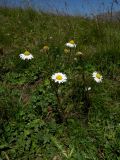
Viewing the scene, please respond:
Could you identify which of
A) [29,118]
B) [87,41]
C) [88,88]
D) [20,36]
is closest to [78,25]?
[87,41]

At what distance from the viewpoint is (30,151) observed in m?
2.54

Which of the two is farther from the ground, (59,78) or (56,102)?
(59,78)

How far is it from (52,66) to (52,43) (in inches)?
27.5

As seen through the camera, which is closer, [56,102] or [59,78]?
[59,78]

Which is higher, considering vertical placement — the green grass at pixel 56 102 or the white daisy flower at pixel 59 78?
the white daisy flower at pixel 59 78

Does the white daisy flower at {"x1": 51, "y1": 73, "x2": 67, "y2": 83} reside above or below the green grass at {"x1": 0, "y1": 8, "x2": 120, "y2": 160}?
above

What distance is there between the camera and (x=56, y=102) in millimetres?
3008

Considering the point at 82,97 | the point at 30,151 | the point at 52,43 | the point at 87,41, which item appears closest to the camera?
the point at 30,151

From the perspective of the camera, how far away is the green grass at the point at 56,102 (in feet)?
8.45

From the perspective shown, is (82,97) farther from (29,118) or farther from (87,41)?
(87,41)

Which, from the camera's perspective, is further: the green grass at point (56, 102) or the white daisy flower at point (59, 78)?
the white daisy flower at point (59, 78)

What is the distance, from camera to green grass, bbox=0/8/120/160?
101 inches

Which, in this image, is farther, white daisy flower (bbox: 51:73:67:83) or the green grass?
white daisy flower (bbox: 51:73:67:83)

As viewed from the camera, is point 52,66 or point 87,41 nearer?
point 52,66
